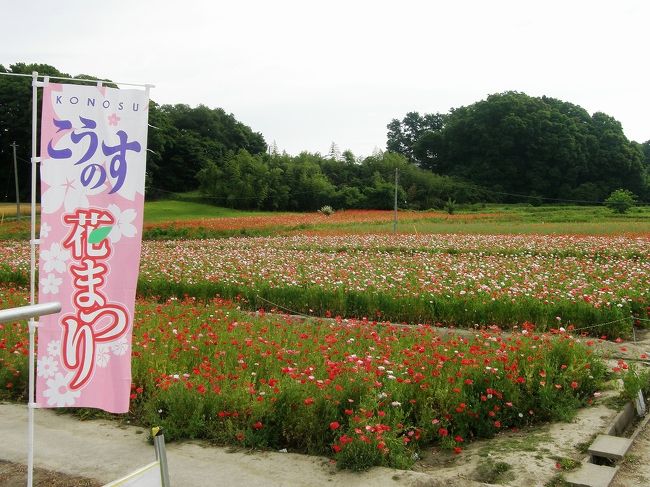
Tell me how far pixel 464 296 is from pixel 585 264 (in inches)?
225

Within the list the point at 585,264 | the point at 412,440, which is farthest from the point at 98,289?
the point at 585,264

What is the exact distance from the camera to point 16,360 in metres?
6.37

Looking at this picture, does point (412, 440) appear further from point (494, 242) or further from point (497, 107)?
point (497, 107)

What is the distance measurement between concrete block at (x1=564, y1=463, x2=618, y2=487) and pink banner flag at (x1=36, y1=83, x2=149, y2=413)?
3005 millimetres

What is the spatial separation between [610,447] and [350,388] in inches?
79.7

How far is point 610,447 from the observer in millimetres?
4410

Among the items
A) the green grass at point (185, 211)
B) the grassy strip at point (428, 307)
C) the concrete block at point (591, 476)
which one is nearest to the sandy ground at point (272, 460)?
the concrete block at point (591, 476)

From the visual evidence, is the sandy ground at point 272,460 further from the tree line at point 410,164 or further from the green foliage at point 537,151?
the green foliage at point 537,151

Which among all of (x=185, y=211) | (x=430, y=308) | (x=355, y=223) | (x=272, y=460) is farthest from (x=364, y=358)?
(x=185, y=211)

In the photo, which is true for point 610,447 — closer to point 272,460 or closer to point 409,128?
point 272,460

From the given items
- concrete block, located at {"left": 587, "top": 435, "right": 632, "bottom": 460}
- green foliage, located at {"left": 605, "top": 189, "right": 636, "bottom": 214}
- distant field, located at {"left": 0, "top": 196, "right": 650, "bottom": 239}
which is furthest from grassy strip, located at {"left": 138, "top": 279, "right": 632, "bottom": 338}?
green foliage, located at {"left": 605, "top": 189, "right": 636, "bottom": 214}

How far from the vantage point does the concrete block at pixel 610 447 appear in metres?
4.29

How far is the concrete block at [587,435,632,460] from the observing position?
14.1ft

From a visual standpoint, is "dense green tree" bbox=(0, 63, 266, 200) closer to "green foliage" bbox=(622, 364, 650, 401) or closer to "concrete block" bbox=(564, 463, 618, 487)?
"green foliage" bbox=(622, 364, 650, 401)
